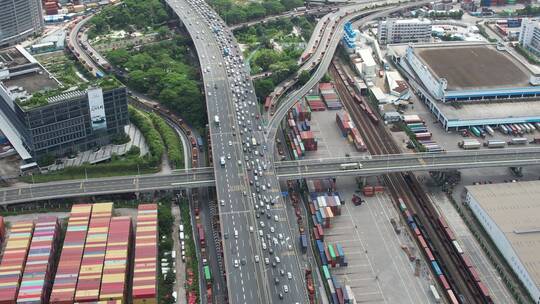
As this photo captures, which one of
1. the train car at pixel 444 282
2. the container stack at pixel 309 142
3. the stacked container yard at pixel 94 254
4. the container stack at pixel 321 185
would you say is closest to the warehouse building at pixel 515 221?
the train car at pixel 444 282

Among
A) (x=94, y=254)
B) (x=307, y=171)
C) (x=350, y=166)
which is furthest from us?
(x=350, y=166)

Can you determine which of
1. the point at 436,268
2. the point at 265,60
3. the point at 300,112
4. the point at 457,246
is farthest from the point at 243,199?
the point at 265,60

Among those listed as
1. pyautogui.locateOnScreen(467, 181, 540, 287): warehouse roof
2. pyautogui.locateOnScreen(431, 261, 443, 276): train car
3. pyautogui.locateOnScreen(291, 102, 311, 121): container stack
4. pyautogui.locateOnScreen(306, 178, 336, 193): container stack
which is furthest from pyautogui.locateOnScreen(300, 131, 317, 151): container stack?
pyautogui.locateOnScreen(431, 261, 443, 276): train car

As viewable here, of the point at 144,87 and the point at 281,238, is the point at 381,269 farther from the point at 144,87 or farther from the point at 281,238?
the point at 144,87

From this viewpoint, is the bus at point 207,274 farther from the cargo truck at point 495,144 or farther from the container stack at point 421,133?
Answer: the cargo truck at point 495,144

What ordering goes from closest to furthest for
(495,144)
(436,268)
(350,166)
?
(436,268), (350,166), (495,144)

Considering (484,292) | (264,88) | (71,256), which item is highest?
(264,88)

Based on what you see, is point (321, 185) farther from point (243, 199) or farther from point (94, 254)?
point (94, 254)
